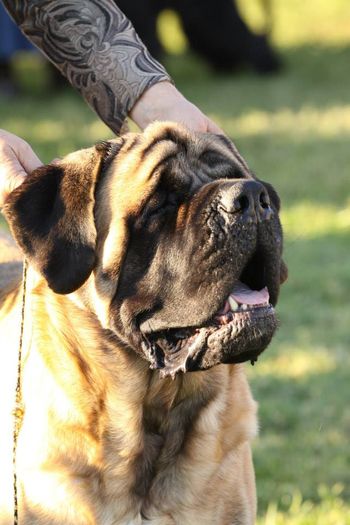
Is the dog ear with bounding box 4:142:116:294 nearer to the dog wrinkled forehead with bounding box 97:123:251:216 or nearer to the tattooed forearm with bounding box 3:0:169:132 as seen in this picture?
the dog wrinkled forehead with bounding box 97:123:251:216

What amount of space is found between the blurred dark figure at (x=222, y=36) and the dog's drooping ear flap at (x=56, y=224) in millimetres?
12593

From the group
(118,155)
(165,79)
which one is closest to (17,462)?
(118,155)

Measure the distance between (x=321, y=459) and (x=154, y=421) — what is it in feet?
6.12

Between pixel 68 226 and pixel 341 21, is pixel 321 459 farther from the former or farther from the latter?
pixel 341 21

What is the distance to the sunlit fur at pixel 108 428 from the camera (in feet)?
11.5

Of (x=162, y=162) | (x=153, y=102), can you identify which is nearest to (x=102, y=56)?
(x=153, y=102)

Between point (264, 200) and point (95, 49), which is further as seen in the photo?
point (95, 49)

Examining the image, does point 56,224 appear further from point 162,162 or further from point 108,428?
point 108,428

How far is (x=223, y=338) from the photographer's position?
3311 millimetres

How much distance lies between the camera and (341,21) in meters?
20.0

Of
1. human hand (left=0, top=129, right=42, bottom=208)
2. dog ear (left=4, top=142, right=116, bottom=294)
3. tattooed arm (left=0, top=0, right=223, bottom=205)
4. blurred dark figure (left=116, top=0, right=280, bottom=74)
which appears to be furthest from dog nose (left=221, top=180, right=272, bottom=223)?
blurred dark figure (left=116, top=0, right=280, bottom=74)

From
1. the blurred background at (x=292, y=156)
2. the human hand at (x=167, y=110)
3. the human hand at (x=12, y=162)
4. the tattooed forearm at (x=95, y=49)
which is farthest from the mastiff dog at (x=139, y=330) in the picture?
the blurred background at (x=292, y=156)

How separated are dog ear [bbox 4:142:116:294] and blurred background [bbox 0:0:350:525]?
1601 mm

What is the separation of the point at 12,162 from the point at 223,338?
0.97 meters
